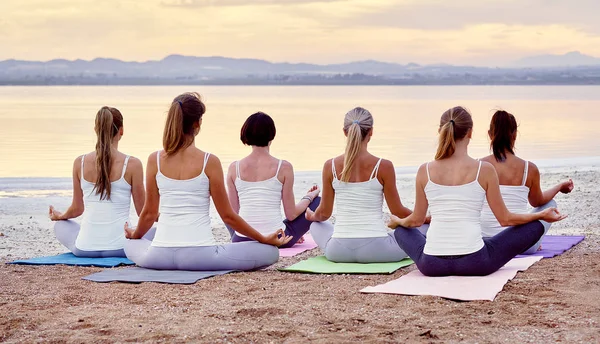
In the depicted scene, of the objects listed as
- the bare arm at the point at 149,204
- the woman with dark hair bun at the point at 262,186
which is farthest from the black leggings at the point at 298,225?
the bare arm at the point at 149,204

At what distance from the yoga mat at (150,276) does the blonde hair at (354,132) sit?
4.22 ft

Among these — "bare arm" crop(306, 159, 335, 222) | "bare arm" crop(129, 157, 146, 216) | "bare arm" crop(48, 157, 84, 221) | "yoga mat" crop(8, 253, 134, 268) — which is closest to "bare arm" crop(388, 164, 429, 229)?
"bare arm" crop(306, 159, 335, 222)

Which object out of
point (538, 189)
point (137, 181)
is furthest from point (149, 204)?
point (538, 189)

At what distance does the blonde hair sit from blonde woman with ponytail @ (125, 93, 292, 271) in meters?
0.84

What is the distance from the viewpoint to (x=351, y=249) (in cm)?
745

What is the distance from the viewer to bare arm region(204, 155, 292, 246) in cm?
682

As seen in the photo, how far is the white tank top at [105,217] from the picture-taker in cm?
780

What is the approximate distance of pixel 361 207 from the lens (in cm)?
742

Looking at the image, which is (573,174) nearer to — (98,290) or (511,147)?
(511,147)

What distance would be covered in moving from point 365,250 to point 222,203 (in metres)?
A: 1.32

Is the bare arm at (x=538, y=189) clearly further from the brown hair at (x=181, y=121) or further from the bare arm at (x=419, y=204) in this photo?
the brown hair at (x=181, y=121)

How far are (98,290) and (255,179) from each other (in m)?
2.09

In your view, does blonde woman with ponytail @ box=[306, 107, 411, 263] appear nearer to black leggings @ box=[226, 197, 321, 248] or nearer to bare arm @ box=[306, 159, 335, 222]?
bare arm @ box=[306, 159, 335, 222]

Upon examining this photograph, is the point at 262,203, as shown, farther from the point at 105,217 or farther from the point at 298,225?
the point at 105,217
